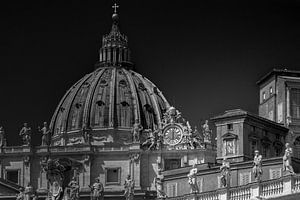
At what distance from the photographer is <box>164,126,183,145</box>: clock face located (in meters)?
150

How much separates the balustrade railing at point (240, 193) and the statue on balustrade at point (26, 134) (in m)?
78.9

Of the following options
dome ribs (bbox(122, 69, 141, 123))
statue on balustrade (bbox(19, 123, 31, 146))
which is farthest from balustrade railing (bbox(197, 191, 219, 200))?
dome ribs (bbox(122, 69, 141, 123))

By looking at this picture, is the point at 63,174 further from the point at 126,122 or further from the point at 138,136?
the point at 126,122

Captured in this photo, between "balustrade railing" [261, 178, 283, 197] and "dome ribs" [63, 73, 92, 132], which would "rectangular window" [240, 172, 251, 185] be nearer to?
"balustrade railing" [261, 178, 283, 197]

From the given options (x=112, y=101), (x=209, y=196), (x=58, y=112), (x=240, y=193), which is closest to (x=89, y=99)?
(x=112, y=101)

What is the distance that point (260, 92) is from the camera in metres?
122

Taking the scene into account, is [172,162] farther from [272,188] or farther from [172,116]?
[272,188]

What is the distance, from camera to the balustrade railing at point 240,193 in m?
74.2

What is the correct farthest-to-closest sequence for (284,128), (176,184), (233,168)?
1. (284,128)
2. (176,184)
3. (233,168)

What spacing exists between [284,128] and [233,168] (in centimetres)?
2079

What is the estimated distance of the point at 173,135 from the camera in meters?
150

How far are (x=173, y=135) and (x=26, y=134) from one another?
740 inches

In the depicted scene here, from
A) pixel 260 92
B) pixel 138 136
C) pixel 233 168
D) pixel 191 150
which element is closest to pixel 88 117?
pixel 138 136

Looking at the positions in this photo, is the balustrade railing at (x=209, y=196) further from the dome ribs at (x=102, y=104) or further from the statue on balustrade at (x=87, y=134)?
the dome ribs at (x=102, y=104)
